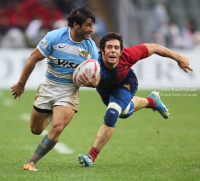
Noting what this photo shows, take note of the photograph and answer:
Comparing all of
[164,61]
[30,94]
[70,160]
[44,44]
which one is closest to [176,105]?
[164,61]

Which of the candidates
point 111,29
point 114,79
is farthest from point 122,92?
point 111,29

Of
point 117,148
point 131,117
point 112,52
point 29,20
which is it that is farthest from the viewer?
point 29,20

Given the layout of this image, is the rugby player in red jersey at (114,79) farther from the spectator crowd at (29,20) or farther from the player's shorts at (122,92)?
the spectator crowd at (29,20)

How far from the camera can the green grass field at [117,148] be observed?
5164mm

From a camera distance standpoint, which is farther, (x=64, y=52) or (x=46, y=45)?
(x=64, y=52)

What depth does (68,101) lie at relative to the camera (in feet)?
18.9

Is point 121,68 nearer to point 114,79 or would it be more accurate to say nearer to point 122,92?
point 114,79

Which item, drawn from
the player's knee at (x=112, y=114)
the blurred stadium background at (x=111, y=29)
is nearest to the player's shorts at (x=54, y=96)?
the player's knee at (x=112, y=114)

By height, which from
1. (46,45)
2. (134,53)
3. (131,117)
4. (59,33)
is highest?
(59,33)

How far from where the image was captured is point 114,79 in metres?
6.07

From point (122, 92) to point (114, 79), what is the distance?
22cm

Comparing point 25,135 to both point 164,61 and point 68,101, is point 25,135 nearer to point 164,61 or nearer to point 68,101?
point 68,101

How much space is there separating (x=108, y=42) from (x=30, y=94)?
10.1m

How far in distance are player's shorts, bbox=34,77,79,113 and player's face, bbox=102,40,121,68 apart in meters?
0.58
